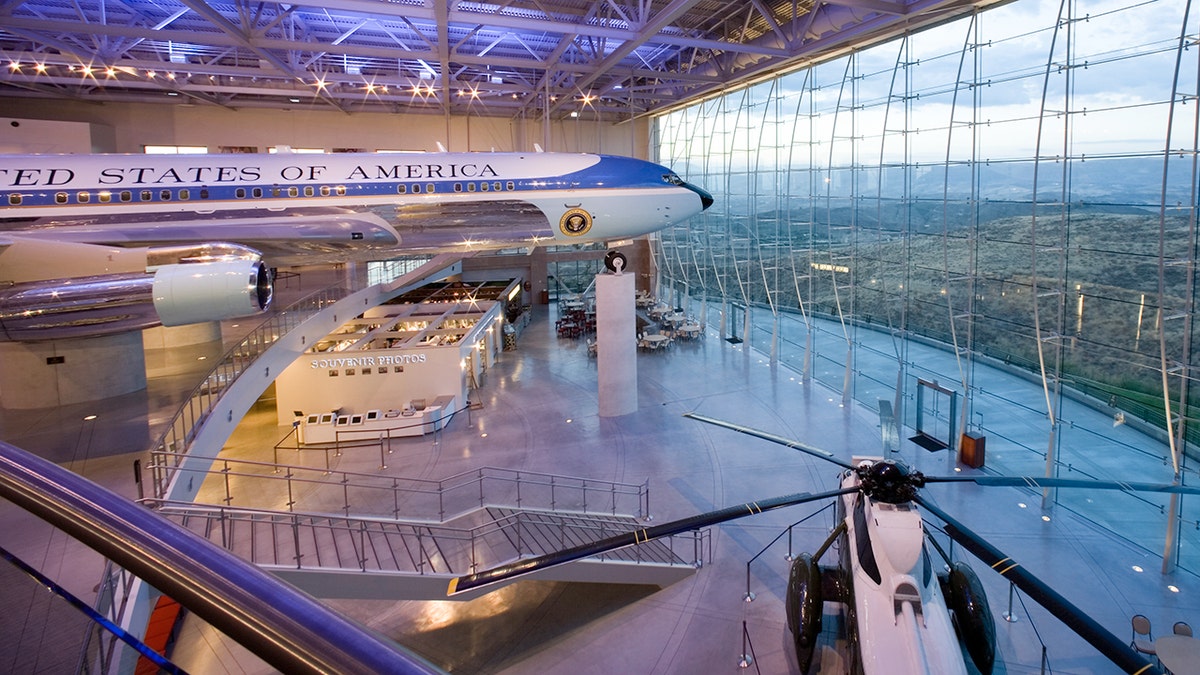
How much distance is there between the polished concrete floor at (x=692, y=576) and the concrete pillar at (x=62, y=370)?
45 centimetres

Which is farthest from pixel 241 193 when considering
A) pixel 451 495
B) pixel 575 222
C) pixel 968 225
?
pixel 968 225

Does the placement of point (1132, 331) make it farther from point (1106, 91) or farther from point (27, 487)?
point (27, 487)

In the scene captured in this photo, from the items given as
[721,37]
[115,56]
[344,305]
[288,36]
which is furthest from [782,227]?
[115,56]

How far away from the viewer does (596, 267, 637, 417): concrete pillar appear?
16266mm

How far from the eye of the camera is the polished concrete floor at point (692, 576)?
810 centimetres

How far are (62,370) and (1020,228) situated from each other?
721 inches

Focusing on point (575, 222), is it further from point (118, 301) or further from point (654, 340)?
point (654, 340)

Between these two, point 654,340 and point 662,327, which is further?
point 662,327

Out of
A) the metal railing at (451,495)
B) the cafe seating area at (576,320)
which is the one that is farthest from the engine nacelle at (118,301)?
the cafe seating area at (576,320)

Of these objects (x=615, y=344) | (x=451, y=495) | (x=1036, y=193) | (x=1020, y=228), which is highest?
(x=1036, y=193)

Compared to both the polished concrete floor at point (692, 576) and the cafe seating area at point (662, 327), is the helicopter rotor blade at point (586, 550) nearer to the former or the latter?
the polished concrete floor at point (692, 576)

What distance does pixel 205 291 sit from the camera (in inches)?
302

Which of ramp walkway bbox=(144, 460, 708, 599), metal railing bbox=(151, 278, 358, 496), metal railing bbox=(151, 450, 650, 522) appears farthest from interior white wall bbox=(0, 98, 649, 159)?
ramp walkway bbox=(144, 460, 708, 599)

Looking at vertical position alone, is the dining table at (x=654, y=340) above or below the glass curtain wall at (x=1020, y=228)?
below
